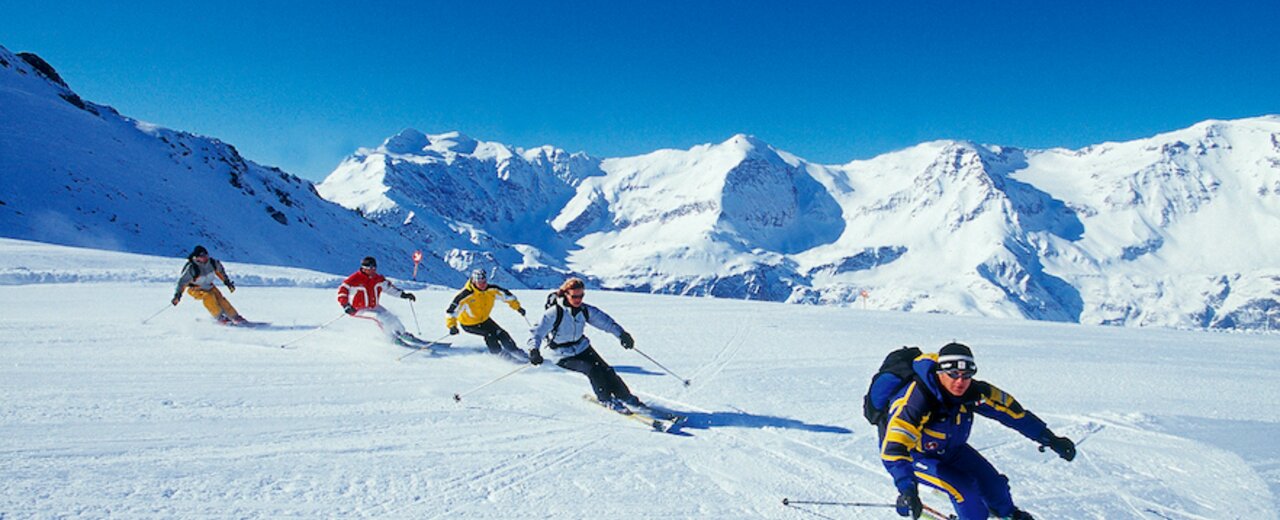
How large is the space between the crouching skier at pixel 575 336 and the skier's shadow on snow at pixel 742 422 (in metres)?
1.11

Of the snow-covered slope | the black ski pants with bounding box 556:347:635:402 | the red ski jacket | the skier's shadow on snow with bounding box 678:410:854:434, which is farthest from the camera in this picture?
the snow-covered slope

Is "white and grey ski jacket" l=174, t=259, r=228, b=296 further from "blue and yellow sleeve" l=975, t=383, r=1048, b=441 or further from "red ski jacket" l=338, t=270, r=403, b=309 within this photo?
"blue and yellow sleeve" l=975, t=383, r=1048, b=441

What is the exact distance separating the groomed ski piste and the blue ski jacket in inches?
33.5

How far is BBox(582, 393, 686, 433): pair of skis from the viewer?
7500 mm

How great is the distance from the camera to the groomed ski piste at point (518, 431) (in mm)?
5270

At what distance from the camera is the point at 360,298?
12828mm

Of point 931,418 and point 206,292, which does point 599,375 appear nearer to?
point 931,418

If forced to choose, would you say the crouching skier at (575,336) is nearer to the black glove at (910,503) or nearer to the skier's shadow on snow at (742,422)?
the skier's shadow on snow at (742,422)

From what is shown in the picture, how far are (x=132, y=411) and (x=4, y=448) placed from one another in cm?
130

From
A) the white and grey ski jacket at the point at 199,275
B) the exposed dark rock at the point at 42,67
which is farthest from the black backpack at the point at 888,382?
the exposed dark rock at the point at 42,67

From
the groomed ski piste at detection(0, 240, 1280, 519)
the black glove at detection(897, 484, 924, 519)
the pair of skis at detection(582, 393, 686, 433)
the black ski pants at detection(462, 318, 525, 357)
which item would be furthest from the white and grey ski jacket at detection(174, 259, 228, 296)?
the black glove at detection(897, 484, 924, 519)

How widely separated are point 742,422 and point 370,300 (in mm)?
8390

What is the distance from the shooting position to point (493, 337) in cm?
1191

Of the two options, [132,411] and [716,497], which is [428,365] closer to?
[132,411]
